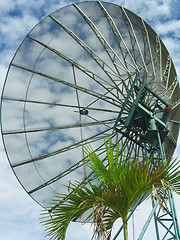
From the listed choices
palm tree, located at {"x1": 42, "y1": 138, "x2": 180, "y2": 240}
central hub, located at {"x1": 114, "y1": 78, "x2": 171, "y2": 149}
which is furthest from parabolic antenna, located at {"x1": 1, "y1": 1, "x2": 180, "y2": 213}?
palm tree, located at {"x1": 42, "y1": 138, "x2": 180, "y2": 240}

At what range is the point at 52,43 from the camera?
12.8 metres

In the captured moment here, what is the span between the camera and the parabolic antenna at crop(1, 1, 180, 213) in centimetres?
1239

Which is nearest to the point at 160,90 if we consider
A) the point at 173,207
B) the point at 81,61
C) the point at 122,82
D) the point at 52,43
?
the point at 122,82

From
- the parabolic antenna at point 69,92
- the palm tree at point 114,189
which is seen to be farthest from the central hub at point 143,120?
the palm tree at point 114,189

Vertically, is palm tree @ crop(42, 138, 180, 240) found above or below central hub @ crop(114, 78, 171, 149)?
below

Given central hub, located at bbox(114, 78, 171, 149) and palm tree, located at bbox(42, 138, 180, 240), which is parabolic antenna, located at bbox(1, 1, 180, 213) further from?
palm tree, located at bbox(42, 138, 180, 240)

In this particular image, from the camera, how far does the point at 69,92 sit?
1312 centimetres

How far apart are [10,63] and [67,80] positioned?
2155 millimetres

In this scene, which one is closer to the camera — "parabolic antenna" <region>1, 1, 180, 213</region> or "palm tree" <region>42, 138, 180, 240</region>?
"palm tree" <region>42, 138, 180, 240</region>

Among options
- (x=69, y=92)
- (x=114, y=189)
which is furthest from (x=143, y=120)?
(x=114, y=189)

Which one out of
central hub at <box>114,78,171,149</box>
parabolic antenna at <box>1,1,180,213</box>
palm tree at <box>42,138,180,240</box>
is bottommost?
palm tree at <box>42,138,180,240</box>

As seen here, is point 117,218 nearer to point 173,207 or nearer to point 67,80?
point 173,207

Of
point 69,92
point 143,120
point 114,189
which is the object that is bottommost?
point 114,189

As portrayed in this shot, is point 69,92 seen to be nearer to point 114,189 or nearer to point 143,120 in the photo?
point 143,120
